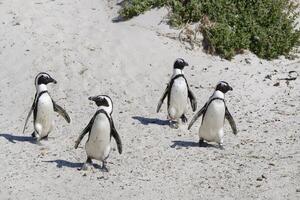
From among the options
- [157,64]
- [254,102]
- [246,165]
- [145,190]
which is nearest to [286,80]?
[254,102]

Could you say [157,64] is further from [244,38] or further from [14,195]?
[14,195]

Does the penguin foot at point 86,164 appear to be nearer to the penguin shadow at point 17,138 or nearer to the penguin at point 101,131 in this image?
the penguin at point 101,131

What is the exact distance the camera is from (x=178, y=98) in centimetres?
990

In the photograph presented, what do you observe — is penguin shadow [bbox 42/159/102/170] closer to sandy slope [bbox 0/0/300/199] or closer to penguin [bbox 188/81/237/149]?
sandy slope [bbox 0/0/300/199]

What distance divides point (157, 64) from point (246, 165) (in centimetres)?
417

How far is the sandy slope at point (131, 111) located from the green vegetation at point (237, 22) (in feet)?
0.78

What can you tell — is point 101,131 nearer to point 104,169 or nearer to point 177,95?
point 104,169

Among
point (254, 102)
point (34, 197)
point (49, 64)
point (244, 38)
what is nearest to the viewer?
point (34, 197)

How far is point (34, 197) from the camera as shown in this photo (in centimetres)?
727

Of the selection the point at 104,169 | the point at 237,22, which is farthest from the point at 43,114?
the point at 237,22

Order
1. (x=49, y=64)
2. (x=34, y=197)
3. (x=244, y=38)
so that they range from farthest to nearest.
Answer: (x=244, y=38) < (x=49, y=64) < (x=34, y=197)

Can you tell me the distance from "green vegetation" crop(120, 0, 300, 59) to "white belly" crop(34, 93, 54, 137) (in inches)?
165

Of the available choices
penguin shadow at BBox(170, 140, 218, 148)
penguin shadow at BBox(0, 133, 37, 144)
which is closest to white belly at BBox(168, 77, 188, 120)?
penguin shadow at BBox(170, 140, 218, 148)

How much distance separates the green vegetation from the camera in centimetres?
1259
